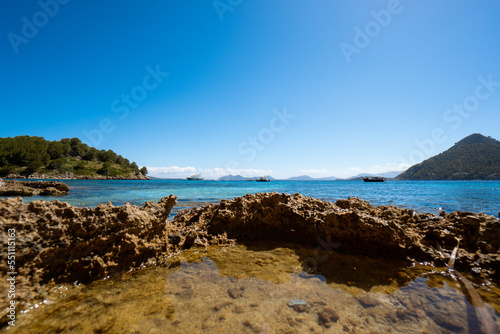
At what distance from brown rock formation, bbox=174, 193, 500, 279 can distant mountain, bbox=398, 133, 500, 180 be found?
142369 millimetres

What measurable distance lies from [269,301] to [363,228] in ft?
10.8

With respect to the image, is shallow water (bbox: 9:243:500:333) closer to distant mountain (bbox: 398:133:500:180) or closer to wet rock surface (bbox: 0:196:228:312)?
wet rock surface (bbox: 0:196:228:312)

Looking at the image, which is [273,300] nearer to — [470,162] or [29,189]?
[29,189]

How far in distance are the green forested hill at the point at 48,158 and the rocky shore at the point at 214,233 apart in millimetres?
116714

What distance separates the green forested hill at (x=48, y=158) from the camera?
83306 mm

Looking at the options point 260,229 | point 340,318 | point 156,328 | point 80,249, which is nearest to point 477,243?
point 340,318

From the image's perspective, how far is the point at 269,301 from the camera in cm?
325

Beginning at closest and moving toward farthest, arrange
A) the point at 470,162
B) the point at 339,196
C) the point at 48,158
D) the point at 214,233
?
1. the point at 214,233
2. the point at 339,196
3. the point at 48,158
4. the point at 470,162

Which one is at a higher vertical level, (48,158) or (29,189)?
(48,158)

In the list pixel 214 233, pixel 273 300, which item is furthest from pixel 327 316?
pixel 214 233

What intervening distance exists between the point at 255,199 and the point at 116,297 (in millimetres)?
4584

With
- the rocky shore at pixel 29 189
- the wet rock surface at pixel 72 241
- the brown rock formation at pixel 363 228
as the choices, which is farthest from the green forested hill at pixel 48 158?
the brown rock formation at pixel 363 228

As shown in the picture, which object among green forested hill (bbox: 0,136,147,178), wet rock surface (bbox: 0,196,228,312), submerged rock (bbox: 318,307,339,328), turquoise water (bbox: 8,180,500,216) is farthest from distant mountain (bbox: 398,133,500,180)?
green forested hill (bbox: 0,136,147,178)

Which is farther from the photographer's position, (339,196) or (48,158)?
(48,158)
